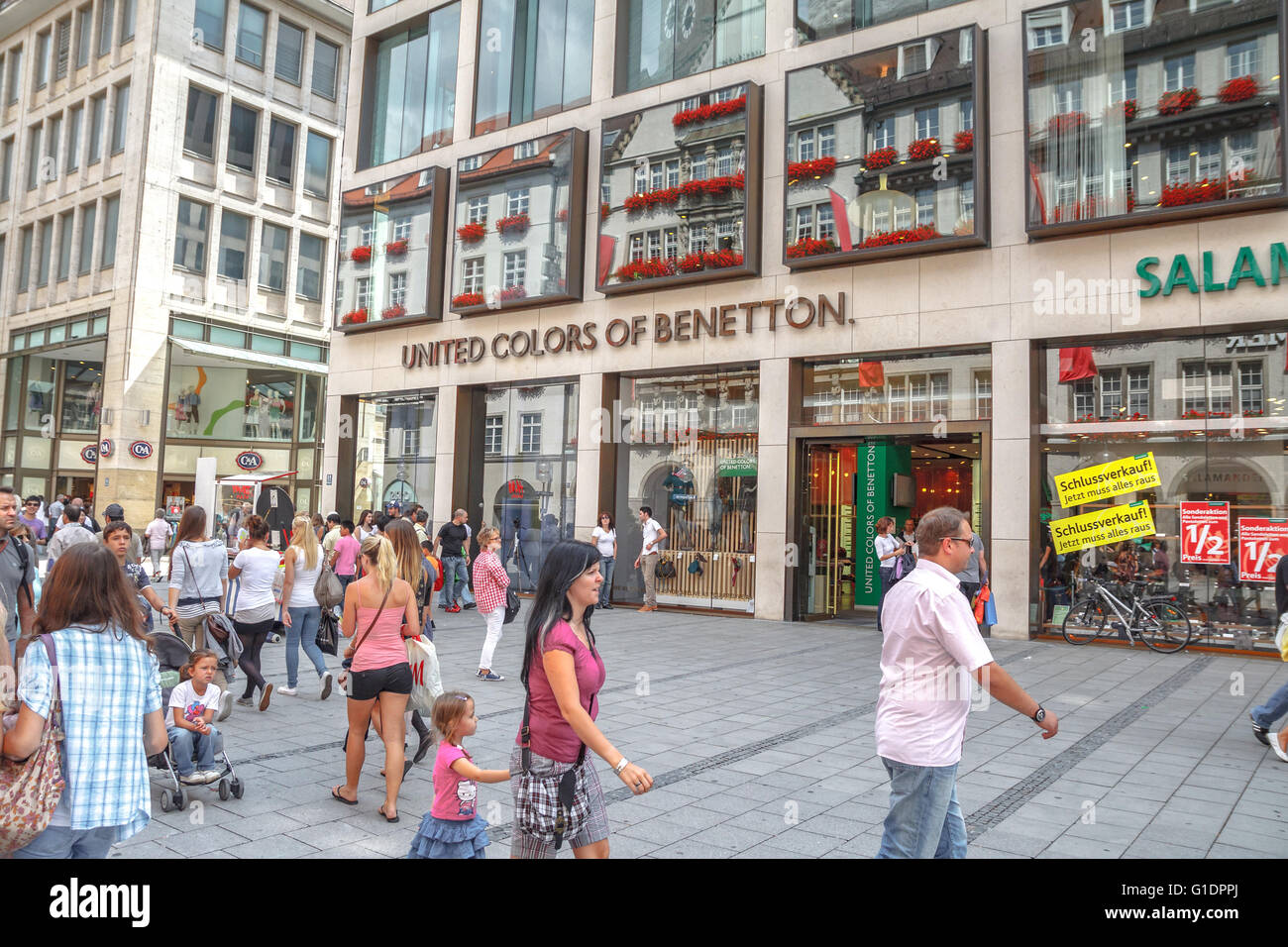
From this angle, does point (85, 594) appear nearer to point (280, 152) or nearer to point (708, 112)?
point (708, 112)

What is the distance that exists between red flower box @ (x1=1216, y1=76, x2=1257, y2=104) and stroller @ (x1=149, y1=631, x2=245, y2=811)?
1462 centimetres

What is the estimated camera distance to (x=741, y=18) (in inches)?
707

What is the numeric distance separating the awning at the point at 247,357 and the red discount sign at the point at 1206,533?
29855 mm

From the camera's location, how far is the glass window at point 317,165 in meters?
36.0

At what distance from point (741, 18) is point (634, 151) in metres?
3.22

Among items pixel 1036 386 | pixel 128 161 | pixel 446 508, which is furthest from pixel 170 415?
pixel 1036 386

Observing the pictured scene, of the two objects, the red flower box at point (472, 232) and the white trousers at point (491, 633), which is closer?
the white trousers at point (491, 633)

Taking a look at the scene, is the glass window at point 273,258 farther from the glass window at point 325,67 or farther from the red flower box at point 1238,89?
the red flower box at point 1238,89

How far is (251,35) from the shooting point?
34000mm

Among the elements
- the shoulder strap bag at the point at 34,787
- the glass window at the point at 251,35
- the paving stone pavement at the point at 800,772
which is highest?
the glass window at the point at 251,35

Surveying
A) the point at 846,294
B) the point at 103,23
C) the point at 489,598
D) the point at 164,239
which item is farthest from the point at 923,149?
the point at 103,23

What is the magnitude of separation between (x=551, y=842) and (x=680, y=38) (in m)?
18.5

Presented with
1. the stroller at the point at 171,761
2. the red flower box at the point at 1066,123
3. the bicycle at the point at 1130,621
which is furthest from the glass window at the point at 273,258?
the stroller at the point at 171,761
